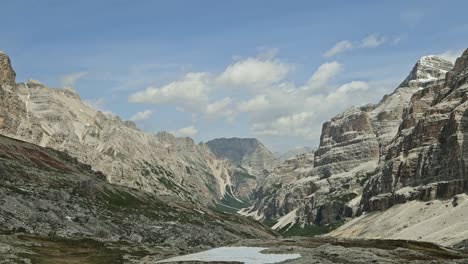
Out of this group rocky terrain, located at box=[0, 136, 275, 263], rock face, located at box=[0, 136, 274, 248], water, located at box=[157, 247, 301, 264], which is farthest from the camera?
rock face, located at box=[0, 136, 274, 248]

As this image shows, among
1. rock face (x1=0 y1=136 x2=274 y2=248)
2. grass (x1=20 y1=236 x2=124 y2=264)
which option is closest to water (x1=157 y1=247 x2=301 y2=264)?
grass (x1=20 y1=236 x2=124 y2=264)

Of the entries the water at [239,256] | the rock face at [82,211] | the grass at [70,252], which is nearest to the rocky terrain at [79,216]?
the rock face at [82,211]

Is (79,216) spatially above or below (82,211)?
below

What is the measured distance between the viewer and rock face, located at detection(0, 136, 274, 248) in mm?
104500

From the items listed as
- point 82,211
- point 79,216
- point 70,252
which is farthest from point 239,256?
point 82,211

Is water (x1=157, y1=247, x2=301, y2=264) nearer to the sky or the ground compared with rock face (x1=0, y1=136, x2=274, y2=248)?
nearer to the ground

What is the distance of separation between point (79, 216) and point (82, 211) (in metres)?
6.41

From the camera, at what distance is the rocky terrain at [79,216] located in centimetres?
9338

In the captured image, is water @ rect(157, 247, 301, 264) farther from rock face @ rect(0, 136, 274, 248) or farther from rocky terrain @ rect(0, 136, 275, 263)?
rock face @ rect(0, 136, 274, 248)

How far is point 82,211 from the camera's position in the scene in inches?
4894

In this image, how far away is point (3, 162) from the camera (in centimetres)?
14350

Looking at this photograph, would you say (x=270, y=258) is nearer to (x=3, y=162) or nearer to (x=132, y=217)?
(x=132, y=217)

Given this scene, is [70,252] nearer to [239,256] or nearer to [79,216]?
[239,256]

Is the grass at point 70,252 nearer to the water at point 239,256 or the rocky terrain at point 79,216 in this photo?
the rocky terrain at point 79,216
